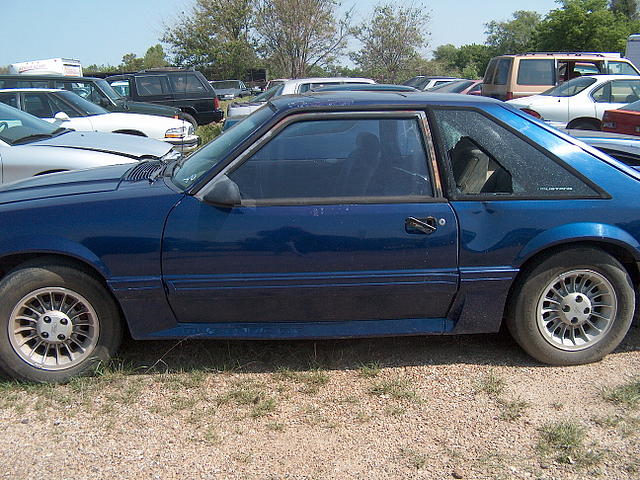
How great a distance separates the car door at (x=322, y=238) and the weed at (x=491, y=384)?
38 cm

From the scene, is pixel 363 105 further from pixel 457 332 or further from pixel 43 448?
pixel 43 448

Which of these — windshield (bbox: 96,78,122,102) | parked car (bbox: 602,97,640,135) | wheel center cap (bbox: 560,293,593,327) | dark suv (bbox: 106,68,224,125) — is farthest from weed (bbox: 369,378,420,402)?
dark suv (bbox: 106,68,224,125)

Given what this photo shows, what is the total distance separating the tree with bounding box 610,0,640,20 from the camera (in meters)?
42.3

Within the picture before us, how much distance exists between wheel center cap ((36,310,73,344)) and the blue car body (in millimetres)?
310

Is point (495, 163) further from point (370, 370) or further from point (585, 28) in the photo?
point (585, 28)

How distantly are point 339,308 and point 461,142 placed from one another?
1.19 metres

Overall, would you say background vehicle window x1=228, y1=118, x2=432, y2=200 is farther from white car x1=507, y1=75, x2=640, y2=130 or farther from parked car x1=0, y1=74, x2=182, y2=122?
parked car x1=0, y1=74, x2=182, y2=122

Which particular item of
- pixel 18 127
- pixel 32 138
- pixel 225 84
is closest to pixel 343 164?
pixel 32 138

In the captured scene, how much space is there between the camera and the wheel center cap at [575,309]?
3.56 metres

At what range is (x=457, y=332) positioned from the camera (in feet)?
11.6

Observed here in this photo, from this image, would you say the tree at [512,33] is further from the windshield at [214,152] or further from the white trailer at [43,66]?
the windshield at [214,152]

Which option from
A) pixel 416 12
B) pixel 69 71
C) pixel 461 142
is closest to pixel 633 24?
pixel 416 12

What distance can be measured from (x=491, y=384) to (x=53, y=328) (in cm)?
249

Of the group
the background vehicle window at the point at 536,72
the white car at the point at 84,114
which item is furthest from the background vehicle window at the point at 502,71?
the white car at the point at 84,114
